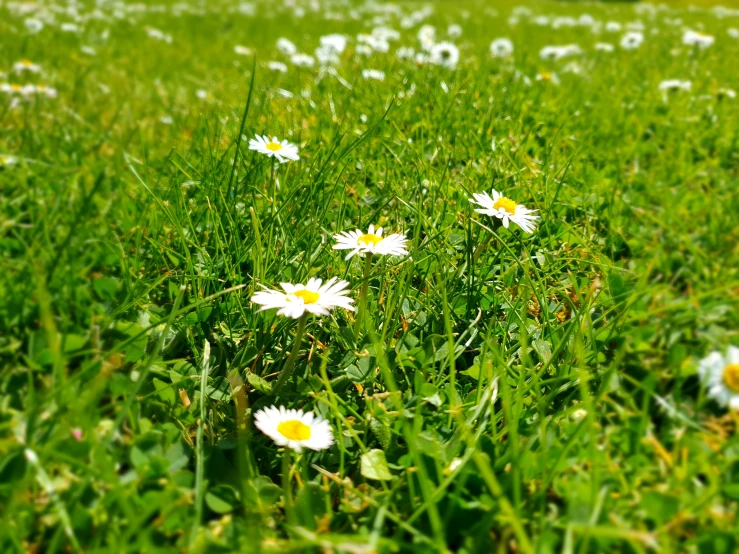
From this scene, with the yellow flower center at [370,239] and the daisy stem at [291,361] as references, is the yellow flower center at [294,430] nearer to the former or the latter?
the daisy stem at [291,361]

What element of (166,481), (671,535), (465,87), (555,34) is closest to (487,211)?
(671,535)

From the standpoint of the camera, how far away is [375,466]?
1170mm

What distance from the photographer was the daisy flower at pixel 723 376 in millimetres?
1009

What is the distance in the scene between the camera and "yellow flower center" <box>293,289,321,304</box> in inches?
49.0

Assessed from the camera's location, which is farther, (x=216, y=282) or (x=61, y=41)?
(x=61, y=41)

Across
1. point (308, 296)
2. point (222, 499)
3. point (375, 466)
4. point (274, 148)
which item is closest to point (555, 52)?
point (274, 148)

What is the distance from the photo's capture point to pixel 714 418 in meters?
1.08

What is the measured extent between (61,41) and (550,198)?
17.7 ft

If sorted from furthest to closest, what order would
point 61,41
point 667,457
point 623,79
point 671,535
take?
point 61,41 < point 623,79 < point 667,457 < point 671,535

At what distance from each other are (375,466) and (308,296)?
355 mm

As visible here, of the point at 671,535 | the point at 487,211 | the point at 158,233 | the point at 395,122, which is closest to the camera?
the point at 671,535

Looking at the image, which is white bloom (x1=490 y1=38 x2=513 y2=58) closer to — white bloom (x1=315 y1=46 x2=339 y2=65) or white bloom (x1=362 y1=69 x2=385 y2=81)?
white bloom (x1=315 y1=46 x2=339 y2=65)

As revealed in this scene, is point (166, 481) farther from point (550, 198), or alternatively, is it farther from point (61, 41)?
point (61, 41)

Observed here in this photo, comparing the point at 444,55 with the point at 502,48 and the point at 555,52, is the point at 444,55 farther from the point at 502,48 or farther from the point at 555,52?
the point at 502,48
